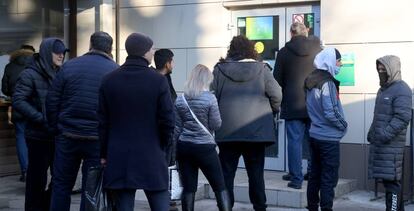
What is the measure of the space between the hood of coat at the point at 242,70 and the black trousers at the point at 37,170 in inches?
71.9

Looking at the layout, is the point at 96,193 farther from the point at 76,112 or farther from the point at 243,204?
the point at 243,204

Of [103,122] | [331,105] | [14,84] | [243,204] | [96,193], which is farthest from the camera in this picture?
[14,84]

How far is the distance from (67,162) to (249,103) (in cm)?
186

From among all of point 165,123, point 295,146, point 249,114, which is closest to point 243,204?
point 295,146

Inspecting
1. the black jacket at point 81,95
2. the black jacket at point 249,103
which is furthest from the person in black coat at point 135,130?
the black jacket at point 249,103

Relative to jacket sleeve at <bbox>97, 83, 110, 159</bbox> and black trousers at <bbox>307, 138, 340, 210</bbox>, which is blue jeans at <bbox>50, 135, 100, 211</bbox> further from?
black trousers at <bbox>307, 138, 340, 210</bbox>

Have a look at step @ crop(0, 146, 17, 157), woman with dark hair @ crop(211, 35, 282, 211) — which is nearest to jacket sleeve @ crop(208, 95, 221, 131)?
woman with dark hair @ crop(211, 35, 282, 211)

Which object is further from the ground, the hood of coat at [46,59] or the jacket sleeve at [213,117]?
the hood of coat at [46,59]

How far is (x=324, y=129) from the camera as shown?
22.3 feet

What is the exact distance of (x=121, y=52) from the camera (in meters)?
10.5

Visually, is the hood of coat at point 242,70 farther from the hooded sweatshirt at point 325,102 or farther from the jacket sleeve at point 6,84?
the jacket sleeve at point 6,84

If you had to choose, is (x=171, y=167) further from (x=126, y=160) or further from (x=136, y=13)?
(x=136, y=13)

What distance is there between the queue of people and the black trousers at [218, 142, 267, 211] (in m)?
0.01

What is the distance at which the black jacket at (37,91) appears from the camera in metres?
6.39
